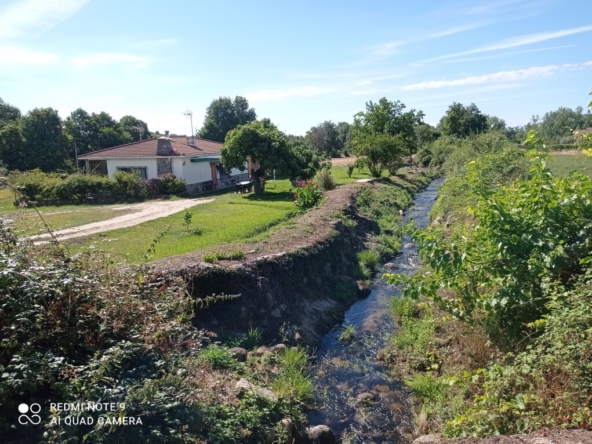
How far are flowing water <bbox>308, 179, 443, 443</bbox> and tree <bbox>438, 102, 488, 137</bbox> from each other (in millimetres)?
52952

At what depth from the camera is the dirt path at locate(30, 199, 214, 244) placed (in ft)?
48.1

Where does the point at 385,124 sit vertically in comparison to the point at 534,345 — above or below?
above

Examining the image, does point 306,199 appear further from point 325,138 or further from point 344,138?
point 344,138

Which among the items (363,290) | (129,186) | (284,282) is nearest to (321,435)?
(284,282)

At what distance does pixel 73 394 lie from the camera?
411 centimetres

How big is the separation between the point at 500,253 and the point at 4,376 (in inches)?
235

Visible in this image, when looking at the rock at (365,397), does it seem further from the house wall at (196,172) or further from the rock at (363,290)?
the house wall at (196,172)

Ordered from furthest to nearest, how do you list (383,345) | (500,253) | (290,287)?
(290,287)
(383,345)
(500,253)

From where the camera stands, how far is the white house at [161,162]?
2819 cm

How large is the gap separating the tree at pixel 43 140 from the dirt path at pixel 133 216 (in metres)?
20.9

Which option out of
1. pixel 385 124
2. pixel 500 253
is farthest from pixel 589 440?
pixel 385 124

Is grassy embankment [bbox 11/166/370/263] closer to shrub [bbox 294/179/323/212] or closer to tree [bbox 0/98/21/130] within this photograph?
shrub [bbox 294/179/323/212]

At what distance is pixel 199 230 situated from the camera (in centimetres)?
1471

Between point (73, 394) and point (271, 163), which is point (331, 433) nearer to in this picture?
point (73, 394)
